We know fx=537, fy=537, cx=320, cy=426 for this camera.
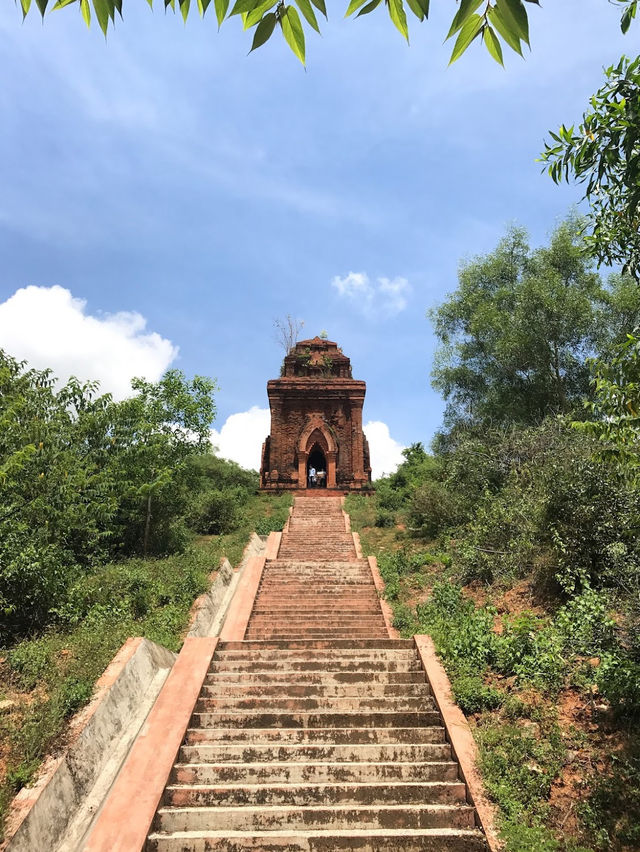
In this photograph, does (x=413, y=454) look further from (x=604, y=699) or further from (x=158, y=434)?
(x=604, y=699)

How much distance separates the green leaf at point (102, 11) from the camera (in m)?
1.39

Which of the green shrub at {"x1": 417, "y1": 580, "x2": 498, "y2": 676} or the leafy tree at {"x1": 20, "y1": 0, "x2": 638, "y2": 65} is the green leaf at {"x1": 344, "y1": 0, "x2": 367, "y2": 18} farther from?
the green shrub at {"x1": 417, "y1": 580, "x2": 498, "y2": 676}

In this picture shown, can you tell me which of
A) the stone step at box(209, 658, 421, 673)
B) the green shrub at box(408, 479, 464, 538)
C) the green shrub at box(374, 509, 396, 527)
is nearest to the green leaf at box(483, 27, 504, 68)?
the stone step at box(209, 658, 421, 673)

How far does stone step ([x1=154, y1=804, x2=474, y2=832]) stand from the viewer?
461 centimetres

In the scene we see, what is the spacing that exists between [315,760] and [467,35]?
5.92 metres

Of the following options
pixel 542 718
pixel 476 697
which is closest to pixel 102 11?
pixel 542 718

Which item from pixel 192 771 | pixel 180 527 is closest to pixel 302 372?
pixel 180 527

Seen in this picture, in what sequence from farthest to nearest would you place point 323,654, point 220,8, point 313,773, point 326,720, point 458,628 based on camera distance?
point 458,628
point 323,654
point 326,720
point 313,773
point 220,8

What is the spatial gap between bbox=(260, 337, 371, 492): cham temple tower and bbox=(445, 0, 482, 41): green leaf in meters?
21.4

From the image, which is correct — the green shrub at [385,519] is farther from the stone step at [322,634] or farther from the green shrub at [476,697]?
the green shrub at [476,697]

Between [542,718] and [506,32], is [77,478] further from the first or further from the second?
[506,32]

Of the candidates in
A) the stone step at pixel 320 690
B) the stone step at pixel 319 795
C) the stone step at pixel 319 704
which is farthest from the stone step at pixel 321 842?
the stone step at pixel 320 690

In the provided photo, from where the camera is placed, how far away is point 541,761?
473cm

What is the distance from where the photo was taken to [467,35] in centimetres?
143
